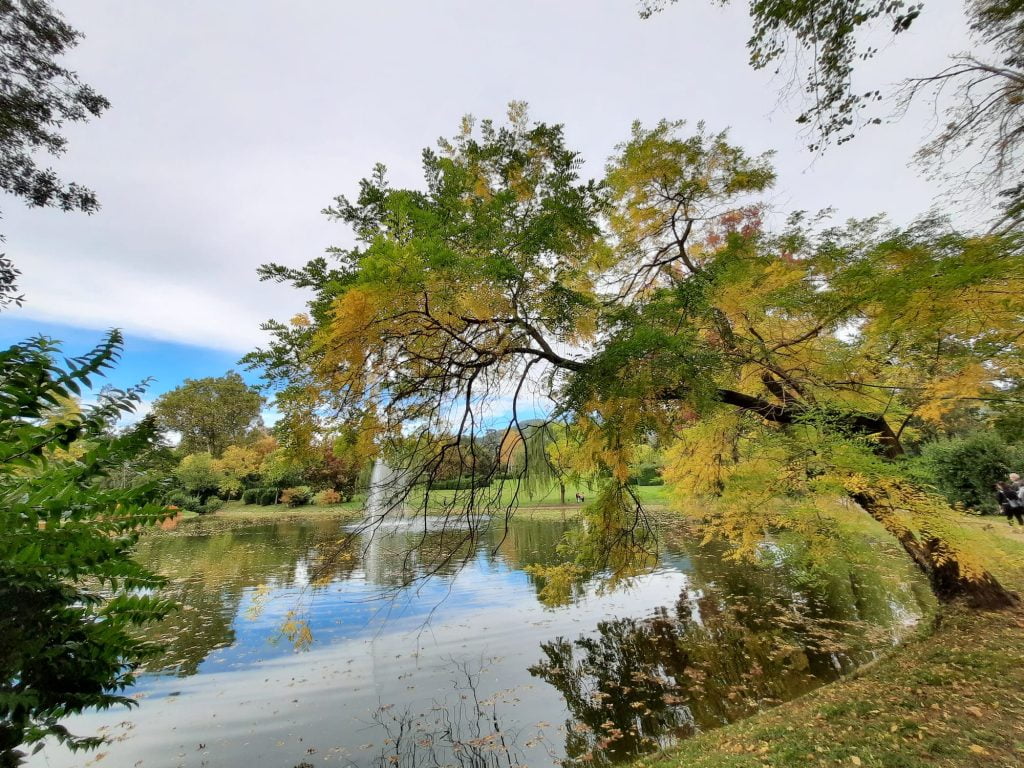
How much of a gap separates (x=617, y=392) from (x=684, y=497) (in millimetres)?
6604

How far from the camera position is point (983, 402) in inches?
204

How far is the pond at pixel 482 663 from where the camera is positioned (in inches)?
186

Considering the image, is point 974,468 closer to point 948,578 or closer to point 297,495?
point 948,578

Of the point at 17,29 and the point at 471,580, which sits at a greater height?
the point at 17,29

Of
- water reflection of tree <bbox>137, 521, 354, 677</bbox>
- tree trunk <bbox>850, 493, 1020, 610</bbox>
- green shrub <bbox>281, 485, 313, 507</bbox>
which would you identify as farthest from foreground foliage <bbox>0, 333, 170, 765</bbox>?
green shrub <bbox>281, 485, 313, 507</bbox>

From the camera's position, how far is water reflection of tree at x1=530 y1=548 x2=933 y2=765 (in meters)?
5.11

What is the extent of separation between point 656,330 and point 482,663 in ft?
20.4

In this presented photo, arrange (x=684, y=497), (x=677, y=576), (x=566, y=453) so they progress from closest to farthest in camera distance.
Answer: (x=566, y=453), (x=684, y=497), (x=677, y=576)

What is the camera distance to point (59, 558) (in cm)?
109

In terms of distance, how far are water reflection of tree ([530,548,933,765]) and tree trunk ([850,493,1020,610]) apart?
1193 mm

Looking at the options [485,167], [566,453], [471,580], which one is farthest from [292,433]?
[471,580]

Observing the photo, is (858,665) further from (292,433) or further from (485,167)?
(485,167)

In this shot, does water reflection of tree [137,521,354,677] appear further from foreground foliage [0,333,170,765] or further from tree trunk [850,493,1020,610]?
tree trunk [850,493,1020,610]

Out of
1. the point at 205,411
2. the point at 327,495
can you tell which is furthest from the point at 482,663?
the point at 205,411
